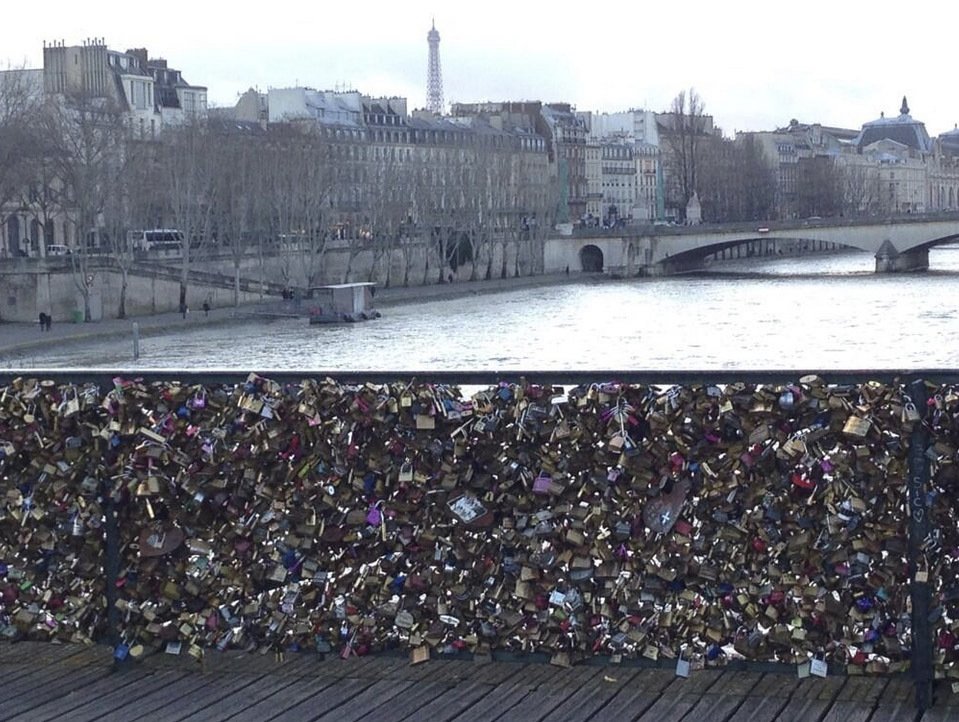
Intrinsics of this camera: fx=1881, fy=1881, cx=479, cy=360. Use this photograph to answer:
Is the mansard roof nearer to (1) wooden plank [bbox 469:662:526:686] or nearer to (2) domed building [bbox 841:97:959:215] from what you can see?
(2) domed building [bbox 841:97:959:215]

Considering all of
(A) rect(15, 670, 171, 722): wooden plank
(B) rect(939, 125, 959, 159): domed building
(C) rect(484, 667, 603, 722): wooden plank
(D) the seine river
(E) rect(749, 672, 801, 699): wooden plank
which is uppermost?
(B) rect(939, 125, 959, 159): domed building

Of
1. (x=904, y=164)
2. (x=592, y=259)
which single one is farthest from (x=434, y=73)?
(x=592, y=259)

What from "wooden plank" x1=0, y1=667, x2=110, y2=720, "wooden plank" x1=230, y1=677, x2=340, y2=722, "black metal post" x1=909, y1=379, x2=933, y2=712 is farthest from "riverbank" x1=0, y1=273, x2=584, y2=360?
"black metal post" x1=909, y1=379, x2=933, y2=712

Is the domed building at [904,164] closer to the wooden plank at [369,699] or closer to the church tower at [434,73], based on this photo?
the church tower at [434,73]

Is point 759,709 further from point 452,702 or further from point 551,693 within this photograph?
point 452,702

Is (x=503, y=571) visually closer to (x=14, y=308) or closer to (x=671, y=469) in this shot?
(x=671, y=469)

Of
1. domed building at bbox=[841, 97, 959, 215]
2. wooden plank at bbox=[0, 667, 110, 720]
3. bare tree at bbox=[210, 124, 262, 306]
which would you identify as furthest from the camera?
domed building at bbox=[841, 97, 959, 215]

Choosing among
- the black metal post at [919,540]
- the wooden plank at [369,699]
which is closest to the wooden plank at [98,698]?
the wooden plank at [369,699]
